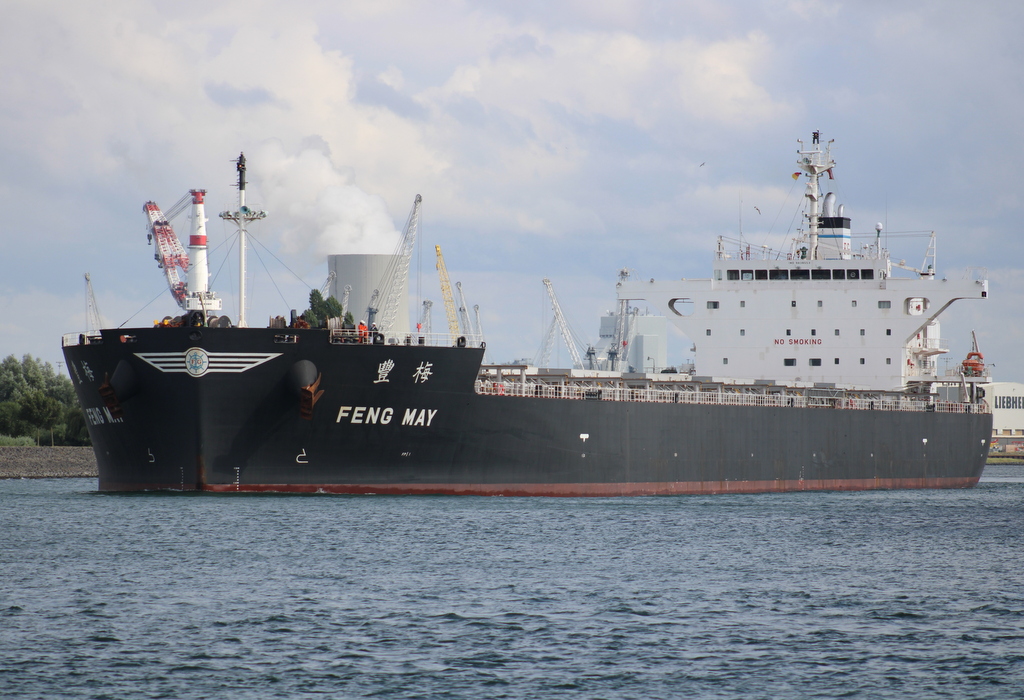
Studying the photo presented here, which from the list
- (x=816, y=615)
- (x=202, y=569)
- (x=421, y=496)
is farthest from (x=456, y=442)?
(x=816, y=615)

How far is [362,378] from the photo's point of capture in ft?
94.2

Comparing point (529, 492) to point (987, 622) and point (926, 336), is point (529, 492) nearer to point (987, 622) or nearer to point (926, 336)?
point (987, 622)

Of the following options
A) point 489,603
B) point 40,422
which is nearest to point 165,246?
point 40,422

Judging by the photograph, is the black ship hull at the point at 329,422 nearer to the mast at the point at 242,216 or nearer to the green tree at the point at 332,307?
the mast at the point at 242,216

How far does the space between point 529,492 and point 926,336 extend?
24.8 metres

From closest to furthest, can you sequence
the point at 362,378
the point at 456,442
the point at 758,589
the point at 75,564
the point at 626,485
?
the point at 758,589
the point at 75,564
the point at 362,378
the point at 456,442
the point at 626,485

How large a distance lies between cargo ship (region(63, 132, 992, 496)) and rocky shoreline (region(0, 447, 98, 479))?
56.8 ft

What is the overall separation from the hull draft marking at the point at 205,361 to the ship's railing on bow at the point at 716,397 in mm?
6315

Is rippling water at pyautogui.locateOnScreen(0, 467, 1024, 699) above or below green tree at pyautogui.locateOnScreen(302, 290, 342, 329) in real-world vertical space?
below

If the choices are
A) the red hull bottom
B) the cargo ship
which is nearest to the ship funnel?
the cargo ship

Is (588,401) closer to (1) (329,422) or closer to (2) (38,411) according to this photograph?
(1) (329,422)

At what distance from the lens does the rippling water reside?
13.5 meters

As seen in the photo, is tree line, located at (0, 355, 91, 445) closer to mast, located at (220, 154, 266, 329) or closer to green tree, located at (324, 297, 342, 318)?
green tree, located at (324, 297, 342, 318)

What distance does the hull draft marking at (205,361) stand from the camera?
90.7ft
